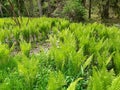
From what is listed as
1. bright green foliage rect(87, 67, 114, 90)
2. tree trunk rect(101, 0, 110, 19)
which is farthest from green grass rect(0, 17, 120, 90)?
tree trunk rect(101, 0, 110, 19)

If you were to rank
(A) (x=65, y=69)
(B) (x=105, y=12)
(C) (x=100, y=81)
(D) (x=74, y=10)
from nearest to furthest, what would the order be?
1. (C) (x=100, y=81)
2. (A) (x=65, y=69)
3. (D) (x=74, y=10)
4. (B) (x=105, y=12)

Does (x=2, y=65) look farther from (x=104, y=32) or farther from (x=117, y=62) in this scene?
(x=104, y=32)

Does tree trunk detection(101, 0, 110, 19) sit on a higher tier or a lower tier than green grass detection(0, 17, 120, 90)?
lower

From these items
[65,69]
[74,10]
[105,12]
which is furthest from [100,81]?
[105,12]

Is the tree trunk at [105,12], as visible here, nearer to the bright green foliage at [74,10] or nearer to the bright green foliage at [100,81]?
the bright green foliage at [74,10]

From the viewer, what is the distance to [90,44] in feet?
17.0

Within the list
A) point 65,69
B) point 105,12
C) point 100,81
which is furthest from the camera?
point 105,12

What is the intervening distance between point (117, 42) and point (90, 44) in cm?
54

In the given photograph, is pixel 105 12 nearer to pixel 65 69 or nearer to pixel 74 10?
pixel 74 10

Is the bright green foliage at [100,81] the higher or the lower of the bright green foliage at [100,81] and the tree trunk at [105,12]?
the higher

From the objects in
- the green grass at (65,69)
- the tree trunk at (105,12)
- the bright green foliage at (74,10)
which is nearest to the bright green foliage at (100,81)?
the green grass at (65,69)

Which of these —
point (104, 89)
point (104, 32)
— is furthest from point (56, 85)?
point (104, 32)

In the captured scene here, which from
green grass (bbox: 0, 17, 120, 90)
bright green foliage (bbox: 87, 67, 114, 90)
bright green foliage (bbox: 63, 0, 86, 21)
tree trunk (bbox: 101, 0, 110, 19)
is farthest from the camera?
tree trunk (bbox: 101, 0, 110, 19)

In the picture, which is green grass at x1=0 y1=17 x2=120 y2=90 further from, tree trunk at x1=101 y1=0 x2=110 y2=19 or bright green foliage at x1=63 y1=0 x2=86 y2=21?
tree trunk at x1=101 y1=0 x2=110 y2=19
